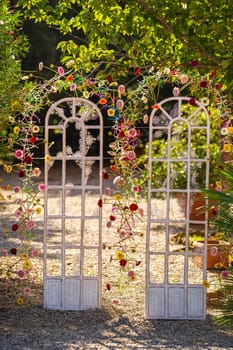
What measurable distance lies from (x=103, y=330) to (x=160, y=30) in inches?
83.4

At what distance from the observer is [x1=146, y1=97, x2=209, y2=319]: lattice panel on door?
17.2 ft

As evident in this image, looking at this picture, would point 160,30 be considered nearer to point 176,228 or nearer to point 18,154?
point 18,154

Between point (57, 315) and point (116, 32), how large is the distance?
6.99 ft

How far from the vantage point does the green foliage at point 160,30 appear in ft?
16.5

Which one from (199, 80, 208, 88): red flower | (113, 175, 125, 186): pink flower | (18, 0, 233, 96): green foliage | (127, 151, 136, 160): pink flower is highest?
(18, 0, 233, 96): green foliage

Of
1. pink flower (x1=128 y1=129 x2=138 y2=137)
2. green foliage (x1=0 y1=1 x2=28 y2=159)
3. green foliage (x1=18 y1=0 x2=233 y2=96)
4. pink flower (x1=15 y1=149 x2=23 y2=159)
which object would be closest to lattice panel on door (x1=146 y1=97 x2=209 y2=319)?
pink flower (x1=128 y1=129 x2=138 y2=137)

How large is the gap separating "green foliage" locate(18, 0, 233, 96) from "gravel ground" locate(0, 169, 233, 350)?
168cm

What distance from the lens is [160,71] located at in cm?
546

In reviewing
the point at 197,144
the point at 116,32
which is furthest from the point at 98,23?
the point at 197,144

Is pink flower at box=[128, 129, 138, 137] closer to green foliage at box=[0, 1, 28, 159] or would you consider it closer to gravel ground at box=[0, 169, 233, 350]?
green foliage at box=[0, 1, 28, 159]

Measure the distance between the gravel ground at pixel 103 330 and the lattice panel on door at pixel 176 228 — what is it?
0.43ft

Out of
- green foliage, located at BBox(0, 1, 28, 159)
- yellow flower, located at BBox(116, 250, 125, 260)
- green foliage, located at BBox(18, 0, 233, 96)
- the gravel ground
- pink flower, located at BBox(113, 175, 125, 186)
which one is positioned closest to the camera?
the gravel ground

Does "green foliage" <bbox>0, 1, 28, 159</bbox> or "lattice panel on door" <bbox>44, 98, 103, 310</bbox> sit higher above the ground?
"green foliage" <bbox>0, 1, 28, 159</bbox>

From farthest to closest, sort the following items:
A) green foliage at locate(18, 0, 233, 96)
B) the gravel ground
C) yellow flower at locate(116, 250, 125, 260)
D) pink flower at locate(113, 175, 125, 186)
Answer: pink flower at locate(113, 175, 125, 186) → yellow flower at locate(116, 250, 125, 260) → green foliage at locate(18, 0, 233, 96) → the gravel ground
